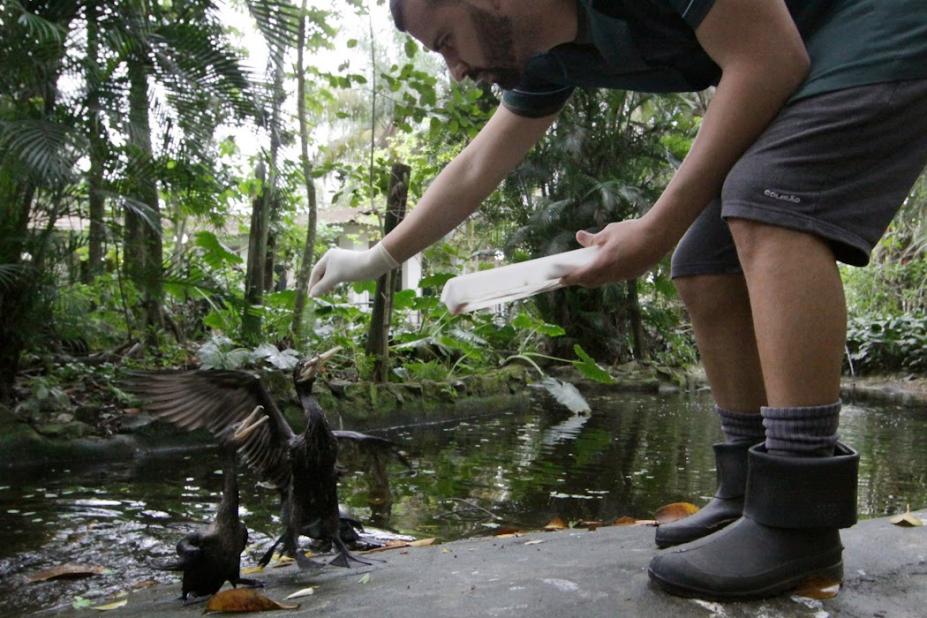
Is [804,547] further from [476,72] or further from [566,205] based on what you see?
[566,205]

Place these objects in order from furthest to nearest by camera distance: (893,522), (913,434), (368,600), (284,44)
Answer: (913,434) < (284,44) < (893,522) < (368,600)

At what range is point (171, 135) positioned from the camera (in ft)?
20.1

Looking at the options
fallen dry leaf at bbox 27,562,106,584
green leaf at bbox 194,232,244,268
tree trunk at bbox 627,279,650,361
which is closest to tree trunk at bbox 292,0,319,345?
green leaf at bbox 194,232,244,268

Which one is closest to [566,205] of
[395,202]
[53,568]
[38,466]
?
[395,202]

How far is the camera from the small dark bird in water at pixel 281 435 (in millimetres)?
2811

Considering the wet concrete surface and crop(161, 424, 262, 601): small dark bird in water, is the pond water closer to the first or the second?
crop(161, 424, 262, 601): small dark bird in water

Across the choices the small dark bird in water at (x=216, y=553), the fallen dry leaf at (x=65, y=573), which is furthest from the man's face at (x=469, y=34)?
the fallen dry leaf at (x=65, y=573)

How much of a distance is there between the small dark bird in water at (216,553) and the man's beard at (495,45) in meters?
1.25

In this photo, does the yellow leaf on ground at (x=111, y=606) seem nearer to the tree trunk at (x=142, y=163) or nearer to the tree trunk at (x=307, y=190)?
the tree trunk at (x=142, y=163)

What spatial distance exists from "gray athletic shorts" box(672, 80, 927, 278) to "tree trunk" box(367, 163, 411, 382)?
5.55m

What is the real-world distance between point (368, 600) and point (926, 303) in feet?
53.8

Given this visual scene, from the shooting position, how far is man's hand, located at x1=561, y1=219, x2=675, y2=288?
62.6 inches

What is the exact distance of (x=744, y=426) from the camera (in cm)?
201

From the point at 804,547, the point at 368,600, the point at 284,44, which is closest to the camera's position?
the point at 804,547
